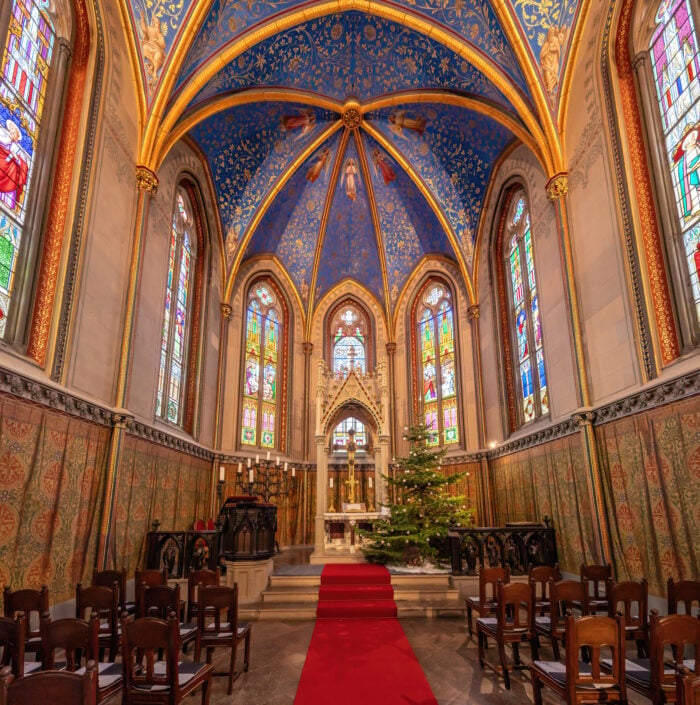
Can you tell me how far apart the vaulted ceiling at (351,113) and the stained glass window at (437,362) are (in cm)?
134

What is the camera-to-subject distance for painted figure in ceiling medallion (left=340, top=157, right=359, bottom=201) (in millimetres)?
18469

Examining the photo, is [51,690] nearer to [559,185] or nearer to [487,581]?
[487,581]

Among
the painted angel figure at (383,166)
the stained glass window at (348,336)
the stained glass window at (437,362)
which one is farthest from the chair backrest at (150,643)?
the painted angel figure at (383,166)

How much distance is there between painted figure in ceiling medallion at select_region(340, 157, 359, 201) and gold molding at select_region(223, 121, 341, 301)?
1.47 m

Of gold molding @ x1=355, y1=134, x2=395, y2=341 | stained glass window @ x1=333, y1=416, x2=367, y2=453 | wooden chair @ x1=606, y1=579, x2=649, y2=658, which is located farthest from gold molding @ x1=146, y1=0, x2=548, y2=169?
stained glass window @ x1=333, y1=416, x2=367, y2=453

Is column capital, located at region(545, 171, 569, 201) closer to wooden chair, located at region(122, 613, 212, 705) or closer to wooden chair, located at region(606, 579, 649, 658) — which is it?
wooden chair, located at region(606, 579, 649, 658)

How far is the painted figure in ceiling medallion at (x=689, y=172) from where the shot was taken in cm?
795

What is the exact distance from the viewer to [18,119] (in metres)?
7.75

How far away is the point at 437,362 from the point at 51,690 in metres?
17.3

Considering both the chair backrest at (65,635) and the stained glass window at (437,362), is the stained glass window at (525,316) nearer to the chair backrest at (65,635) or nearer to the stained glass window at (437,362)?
the stained glass window at (437,362)

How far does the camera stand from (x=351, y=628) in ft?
27.3

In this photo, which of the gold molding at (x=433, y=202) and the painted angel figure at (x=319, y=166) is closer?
the gold molding at (x=433, y=202)

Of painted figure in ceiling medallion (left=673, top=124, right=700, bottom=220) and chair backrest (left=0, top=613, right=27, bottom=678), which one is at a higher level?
painted figure in ceiling medallion (left=673, top=124, right=700, bottom=220)

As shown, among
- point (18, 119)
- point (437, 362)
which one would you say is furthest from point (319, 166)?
point (18, 119)
